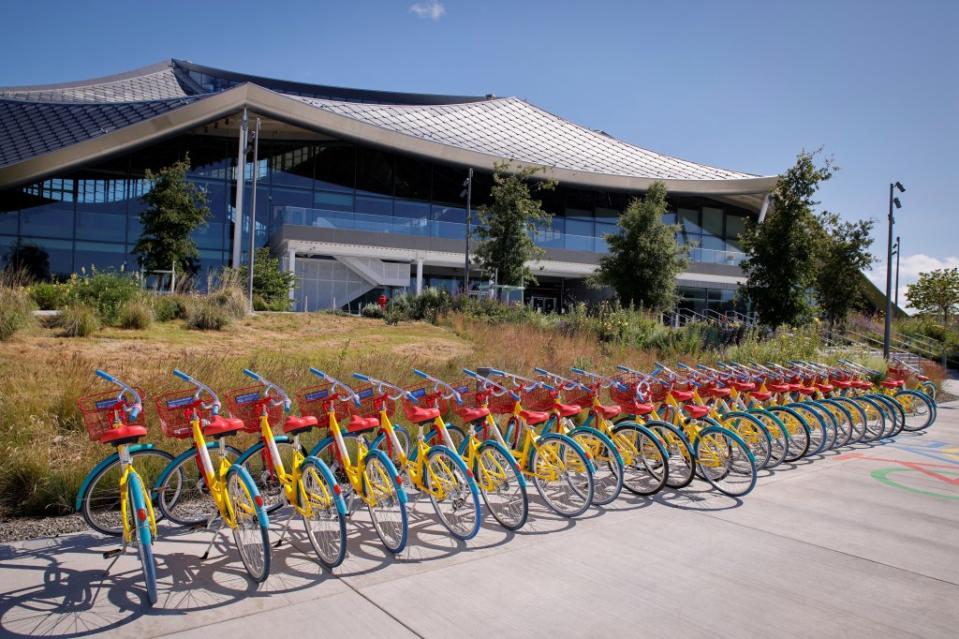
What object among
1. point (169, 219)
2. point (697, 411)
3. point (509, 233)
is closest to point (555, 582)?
point (697, 411)

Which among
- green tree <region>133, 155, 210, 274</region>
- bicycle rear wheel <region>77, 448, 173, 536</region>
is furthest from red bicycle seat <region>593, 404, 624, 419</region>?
green tree <region>133, 155, 210, 274</region>

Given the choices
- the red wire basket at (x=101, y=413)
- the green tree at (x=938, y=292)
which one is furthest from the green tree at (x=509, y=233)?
the green tree at (x=938, y=292)

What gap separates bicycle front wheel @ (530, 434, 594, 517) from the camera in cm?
516

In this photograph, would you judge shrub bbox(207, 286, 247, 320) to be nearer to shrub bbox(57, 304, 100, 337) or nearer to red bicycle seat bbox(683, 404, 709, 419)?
shrub bbox(57, 304, 100, 337)

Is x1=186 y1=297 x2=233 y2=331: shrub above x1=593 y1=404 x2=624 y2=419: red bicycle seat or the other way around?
above

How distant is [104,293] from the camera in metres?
12.9

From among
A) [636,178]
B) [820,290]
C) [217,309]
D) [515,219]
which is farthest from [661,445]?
[636,178]

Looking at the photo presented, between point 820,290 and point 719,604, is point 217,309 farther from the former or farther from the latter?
point 820,290

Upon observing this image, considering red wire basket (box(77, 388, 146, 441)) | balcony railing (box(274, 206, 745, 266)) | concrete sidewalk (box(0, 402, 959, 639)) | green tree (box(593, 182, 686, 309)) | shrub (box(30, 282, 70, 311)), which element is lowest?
concrete sidewalk (box(0, 402, 959, 639))

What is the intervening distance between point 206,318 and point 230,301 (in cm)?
A: 136

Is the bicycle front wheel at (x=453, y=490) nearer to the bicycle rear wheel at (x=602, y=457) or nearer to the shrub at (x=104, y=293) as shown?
the bicycle rear wheel at (x=602, y=457)

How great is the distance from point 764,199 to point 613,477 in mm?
42302

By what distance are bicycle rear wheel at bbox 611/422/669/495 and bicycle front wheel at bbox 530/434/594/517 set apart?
0.72 metres

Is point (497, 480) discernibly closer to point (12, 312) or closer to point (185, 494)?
point (185, 494)
